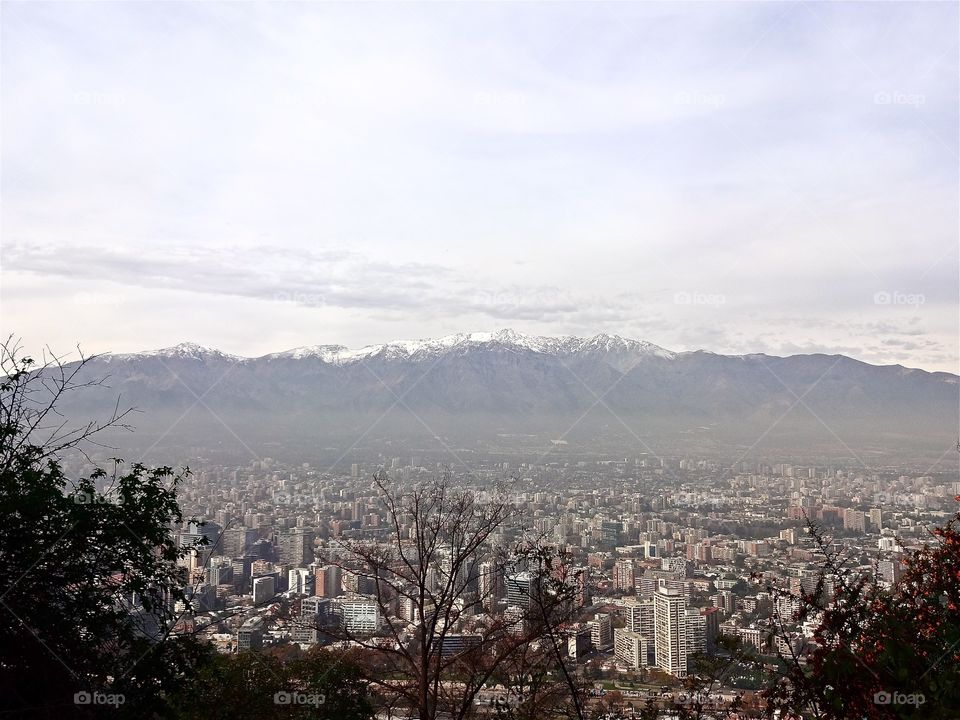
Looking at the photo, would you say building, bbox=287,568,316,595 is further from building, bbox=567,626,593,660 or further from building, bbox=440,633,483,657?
building, bbox=567,626,593,660

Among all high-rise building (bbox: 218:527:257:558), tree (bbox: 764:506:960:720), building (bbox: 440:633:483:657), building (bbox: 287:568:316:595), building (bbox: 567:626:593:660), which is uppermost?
tree (bbox: 764:506:960:720)

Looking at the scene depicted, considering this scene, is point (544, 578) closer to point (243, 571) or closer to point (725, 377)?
point (243, 571)

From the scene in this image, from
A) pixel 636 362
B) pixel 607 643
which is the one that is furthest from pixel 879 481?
pixel 636 362

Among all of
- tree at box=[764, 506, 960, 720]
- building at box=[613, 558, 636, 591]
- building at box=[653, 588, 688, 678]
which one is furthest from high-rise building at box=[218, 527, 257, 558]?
tree at box=[764, 506, 960, 720]

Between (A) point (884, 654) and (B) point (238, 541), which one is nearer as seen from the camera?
(A) point (884, 654)

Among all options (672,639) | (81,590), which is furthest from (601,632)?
(81,590)

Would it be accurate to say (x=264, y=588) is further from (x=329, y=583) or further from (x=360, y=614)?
(x=360, y=614)
